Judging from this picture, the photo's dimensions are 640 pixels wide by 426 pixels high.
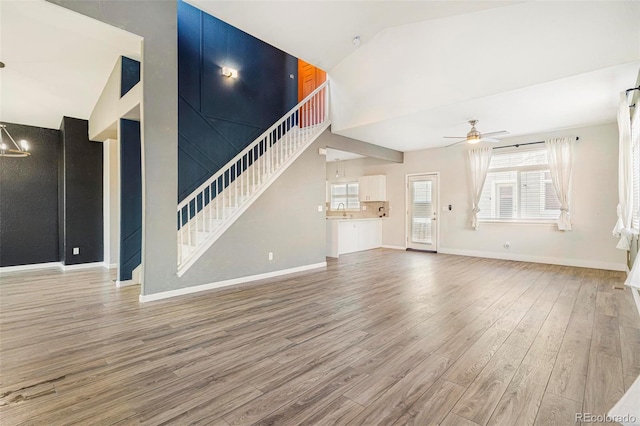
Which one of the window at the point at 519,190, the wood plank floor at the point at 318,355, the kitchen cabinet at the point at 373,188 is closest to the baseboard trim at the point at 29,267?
the wood plank floor at the point at 318,355

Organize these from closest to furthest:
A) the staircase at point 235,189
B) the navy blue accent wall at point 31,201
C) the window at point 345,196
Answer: the staircase at point 235,189 → the navy blue accent wall at point 31,201 → the window at point 345,196

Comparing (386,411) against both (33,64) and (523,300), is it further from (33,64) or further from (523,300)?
(33,64)

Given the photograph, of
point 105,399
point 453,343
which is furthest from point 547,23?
point 105,399

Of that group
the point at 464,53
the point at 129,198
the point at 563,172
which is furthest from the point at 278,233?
the point at 563,172

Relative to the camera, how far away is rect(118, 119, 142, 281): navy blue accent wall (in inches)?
185

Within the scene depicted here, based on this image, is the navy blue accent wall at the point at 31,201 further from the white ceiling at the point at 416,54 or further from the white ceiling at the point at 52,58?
the white ceiling at the point at 416,54

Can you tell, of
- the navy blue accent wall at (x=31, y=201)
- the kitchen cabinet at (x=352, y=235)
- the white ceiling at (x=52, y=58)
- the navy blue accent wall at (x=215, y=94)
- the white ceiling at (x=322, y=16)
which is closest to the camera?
the white ceiling at (x=52, y=58)

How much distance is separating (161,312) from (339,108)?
4.84 metres

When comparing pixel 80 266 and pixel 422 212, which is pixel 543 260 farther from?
pixel 80 266

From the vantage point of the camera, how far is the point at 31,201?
6000 mm

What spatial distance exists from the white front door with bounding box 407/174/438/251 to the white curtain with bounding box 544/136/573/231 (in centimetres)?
263

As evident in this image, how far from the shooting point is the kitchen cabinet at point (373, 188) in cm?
898

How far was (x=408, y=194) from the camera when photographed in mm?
8625

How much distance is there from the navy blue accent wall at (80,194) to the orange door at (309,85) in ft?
15.6
